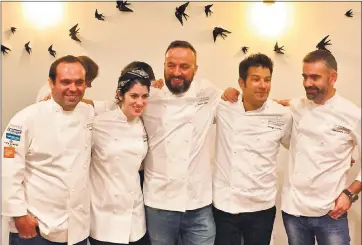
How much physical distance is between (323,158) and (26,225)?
1.05 meters

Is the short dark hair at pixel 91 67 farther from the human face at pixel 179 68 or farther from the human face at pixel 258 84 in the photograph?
the human face at pixel 258 84

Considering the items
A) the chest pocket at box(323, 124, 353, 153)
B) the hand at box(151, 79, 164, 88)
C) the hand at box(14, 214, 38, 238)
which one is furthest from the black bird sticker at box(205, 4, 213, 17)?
the hand at box(14, 214, 38, 238)

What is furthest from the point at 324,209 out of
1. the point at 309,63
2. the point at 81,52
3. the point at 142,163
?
the point at 81,52

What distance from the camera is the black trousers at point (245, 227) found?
5.36ft

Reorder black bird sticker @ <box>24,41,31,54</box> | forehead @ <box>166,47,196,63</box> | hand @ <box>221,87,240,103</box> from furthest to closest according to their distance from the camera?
1. black bird sticker @ <box>24,41,31,54</box>
2. hand @ <box>221,87,240,103</box>
3. forehead @ <box>166,47,196,63</box>

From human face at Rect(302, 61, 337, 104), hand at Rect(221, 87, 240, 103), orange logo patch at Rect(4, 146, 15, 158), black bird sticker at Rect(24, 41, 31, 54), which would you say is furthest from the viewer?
black bird sticker at Rect(24, 41, 31, 54)

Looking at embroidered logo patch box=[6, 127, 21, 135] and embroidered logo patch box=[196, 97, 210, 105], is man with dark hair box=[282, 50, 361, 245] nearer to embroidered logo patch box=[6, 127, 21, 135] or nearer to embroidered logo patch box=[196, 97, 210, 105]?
embroidered logo patch box=[196, 97, 210, 105]

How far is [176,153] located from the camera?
62.4 inches

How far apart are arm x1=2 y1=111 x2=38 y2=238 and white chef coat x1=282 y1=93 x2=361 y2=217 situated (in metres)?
0.96

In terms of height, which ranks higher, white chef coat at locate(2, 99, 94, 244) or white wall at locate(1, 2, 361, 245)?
white wall at locate(1, 2, 361, 245)

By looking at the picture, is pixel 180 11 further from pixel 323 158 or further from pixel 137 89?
pixel 323 158

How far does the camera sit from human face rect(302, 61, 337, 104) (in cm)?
144

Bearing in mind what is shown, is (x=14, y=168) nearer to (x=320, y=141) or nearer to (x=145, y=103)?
(x=145, y=103)

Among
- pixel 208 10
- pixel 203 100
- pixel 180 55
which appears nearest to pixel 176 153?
pixel 203 100
